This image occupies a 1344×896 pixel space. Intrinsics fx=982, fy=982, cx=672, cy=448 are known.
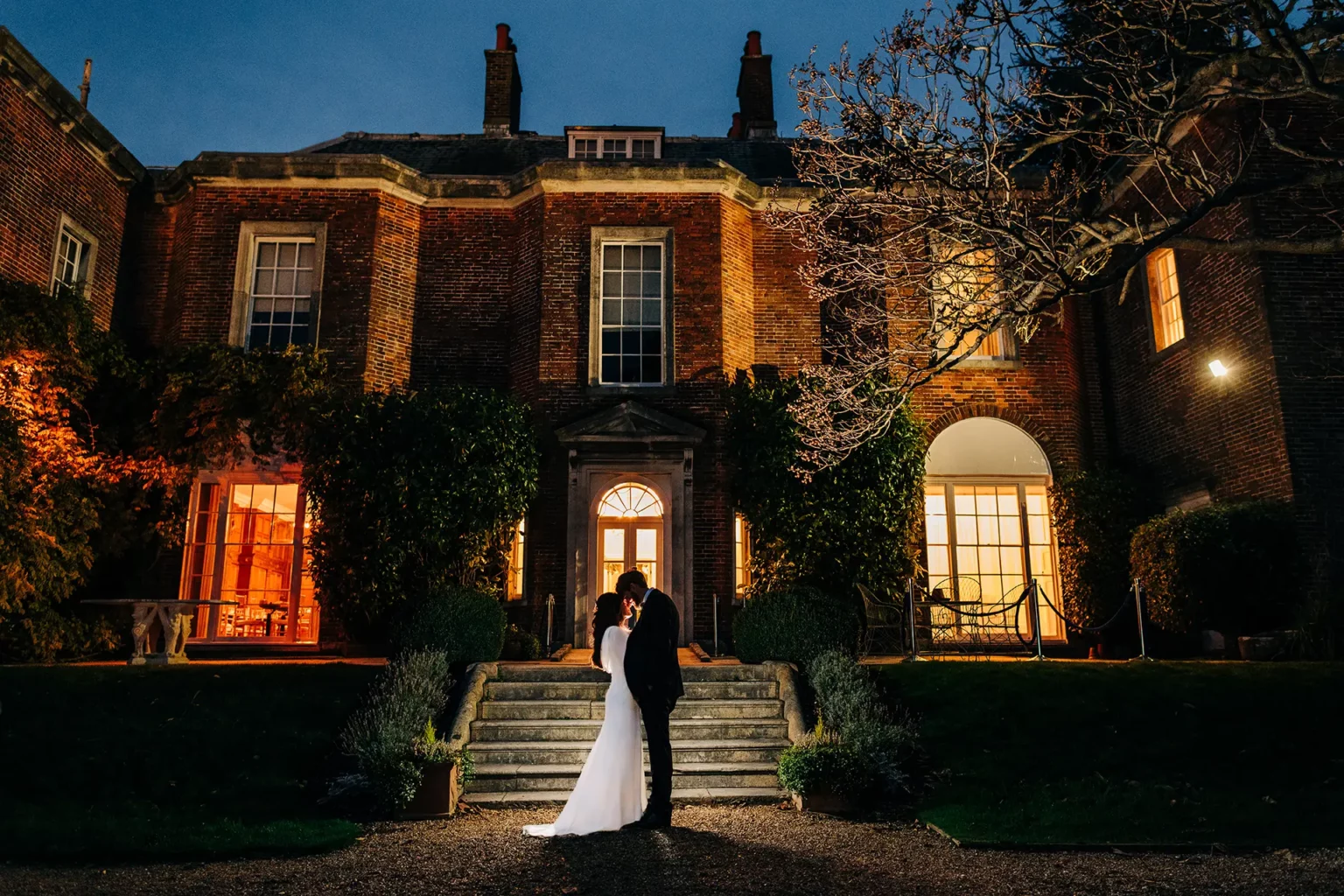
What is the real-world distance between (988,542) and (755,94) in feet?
33.8

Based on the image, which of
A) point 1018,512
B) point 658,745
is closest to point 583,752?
point 658,745

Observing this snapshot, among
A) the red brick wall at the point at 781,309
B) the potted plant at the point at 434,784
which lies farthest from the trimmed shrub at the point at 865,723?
the red brick wall at the point at 781,309

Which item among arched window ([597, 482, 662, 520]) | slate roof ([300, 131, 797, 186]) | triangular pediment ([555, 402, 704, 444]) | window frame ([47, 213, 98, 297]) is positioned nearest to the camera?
window frame ([47, 213, 98, 297])

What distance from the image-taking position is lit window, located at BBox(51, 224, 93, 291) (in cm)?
1463

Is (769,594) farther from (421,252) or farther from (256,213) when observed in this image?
(256,213)

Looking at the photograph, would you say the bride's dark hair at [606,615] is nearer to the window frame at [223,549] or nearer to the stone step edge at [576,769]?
the stone step edge at [576,769]

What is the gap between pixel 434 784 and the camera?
7633mm

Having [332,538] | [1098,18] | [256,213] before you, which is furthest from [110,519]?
[1098,18]

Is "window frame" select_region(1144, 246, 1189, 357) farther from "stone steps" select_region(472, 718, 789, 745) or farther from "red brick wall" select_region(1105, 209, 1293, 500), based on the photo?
"stone steps" select_region(472, 718, 789, 745)

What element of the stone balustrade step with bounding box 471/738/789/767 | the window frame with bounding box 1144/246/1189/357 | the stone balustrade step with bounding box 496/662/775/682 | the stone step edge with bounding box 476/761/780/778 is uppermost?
the window frame with bounding box 1144/246/1189/357

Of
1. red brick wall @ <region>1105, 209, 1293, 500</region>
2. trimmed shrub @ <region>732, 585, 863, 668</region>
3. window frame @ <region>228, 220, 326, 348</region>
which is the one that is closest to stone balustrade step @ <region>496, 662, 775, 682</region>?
trimmed shrub @ <region>732, 585, 863, 668</region>

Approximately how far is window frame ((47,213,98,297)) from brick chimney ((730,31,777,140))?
39.2 feet

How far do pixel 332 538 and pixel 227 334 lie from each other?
419 cm

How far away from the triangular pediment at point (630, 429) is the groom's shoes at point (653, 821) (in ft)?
26.0
